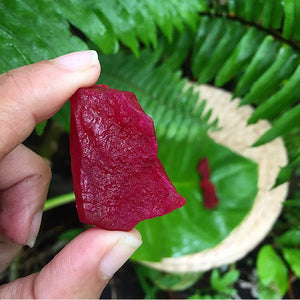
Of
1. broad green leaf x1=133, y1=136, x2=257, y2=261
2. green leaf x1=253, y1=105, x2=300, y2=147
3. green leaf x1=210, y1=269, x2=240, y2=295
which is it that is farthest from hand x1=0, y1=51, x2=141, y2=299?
green leaf x1=210, y1=269, x2=240, y2=295

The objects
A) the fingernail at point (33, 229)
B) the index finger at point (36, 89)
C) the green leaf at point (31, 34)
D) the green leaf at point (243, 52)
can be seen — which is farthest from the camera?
the green leaf at point (243, 52)

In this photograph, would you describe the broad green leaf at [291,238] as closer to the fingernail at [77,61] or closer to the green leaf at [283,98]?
the green leaf at [283,98]

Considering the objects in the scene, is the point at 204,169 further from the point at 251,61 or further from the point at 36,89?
the point at 36,89

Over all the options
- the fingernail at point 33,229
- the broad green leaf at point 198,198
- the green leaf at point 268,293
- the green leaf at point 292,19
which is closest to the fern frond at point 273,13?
the green leaf at point 292,19

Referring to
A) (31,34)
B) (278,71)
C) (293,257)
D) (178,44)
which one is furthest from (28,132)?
(293,257)

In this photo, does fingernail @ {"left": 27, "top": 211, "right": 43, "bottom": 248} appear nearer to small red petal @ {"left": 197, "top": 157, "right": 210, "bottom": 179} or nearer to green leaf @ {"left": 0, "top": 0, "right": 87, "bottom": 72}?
green leaf @ {"left": 0, "top": 0, "right": 87, "bottom": 72}

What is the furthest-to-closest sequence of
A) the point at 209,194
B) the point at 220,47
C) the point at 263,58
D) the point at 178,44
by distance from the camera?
the point at 209,194, the point at 178,44, the point at 220,47, the point at 263,58

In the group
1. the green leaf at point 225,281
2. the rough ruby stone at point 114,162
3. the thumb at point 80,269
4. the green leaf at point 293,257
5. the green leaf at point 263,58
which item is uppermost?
the green leaf at point 263,58
